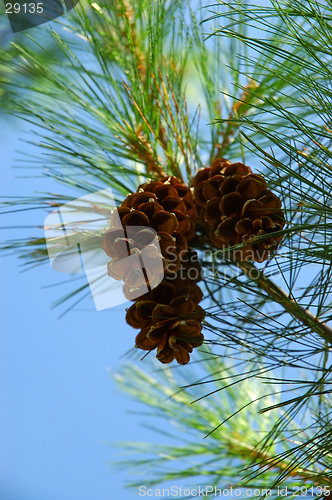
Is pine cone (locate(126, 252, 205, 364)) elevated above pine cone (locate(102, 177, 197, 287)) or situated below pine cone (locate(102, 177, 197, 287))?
below

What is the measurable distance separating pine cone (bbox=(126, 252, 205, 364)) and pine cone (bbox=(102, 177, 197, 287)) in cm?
2

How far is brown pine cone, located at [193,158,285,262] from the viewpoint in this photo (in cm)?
37

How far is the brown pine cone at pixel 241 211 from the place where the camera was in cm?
37

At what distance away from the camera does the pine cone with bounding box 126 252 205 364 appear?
38cm

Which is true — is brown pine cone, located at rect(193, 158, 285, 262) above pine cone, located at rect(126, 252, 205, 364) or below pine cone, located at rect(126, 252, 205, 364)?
above

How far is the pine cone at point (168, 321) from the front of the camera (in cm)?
38

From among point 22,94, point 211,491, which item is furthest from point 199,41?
point 211,491

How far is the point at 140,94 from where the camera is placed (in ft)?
1.63

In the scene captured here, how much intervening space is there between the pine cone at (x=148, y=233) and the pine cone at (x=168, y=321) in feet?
0.06

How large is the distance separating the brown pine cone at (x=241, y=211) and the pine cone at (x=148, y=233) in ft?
0.09

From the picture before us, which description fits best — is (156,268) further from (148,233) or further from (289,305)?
(289,305)

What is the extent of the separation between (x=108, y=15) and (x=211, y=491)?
0.61 metres

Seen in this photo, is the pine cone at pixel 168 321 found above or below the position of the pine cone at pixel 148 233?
below

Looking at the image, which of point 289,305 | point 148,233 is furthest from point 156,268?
point 289,305
